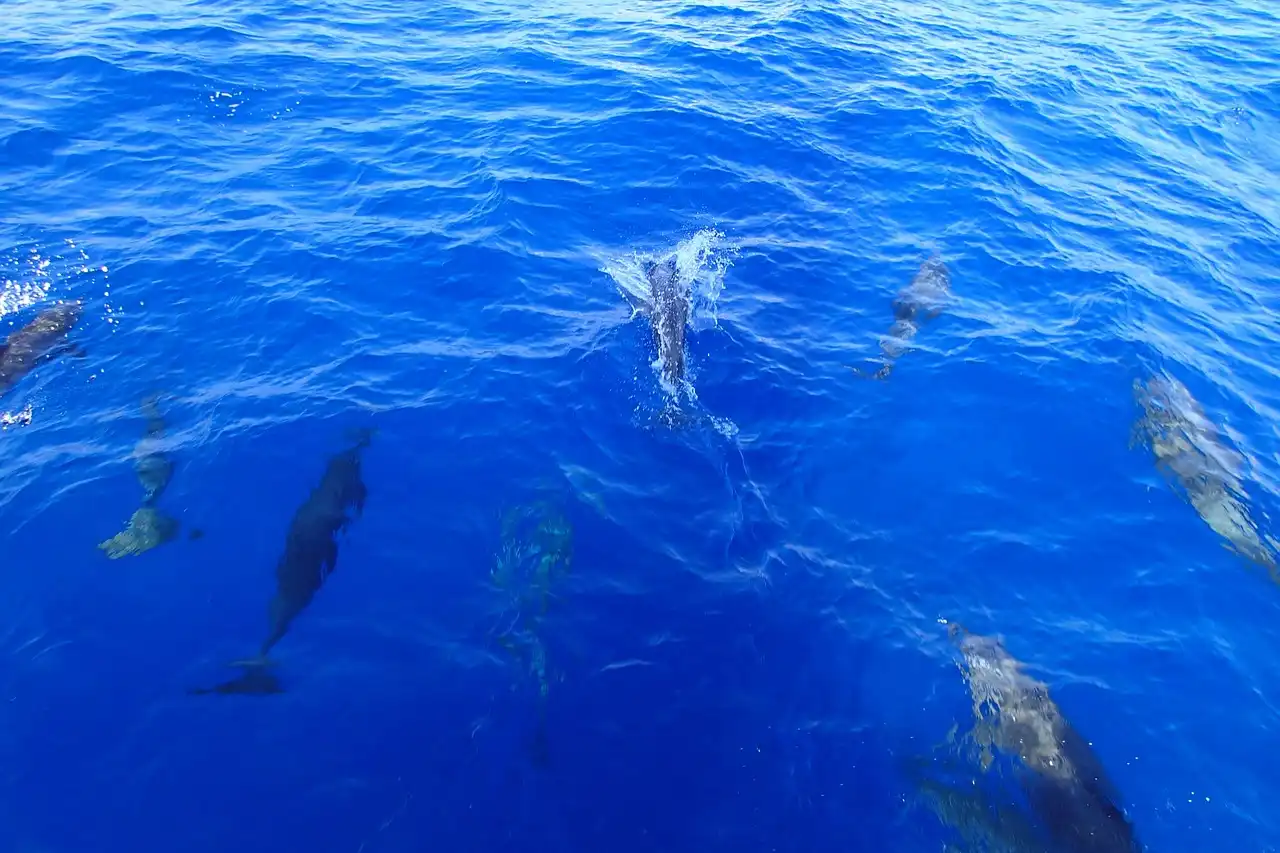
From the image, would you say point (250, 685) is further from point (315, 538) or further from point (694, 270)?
point (694, 270)

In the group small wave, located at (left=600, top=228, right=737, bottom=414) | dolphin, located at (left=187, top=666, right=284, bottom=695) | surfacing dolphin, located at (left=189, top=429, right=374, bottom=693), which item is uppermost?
small wave, located at (left=600, top=228, right=737, bottom=414)

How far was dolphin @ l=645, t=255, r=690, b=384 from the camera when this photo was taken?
17.1 meters

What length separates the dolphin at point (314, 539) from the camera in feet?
41.2

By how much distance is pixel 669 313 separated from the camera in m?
18.1

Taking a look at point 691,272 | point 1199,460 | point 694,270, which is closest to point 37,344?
point 691,272

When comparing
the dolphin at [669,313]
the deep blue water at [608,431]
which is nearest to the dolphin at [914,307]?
the deep blue water at [608,431]

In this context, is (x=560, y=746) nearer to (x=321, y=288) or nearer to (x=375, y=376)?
(x=375, y=376)

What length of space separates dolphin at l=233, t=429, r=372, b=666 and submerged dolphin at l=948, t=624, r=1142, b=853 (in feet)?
32.8

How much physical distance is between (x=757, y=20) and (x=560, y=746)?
96.3 feet

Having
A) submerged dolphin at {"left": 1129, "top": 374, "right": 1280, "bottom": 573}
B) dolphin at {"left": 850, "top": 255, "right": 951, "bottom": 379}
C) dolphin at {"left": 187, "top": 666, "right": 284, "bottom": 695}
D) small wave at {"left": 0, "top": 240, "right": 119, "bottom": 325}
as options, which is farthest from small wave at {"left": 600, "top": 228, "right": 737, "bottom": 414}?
small wave at {"left": 0, "top": 240, "right": 119, "bottom": 325}

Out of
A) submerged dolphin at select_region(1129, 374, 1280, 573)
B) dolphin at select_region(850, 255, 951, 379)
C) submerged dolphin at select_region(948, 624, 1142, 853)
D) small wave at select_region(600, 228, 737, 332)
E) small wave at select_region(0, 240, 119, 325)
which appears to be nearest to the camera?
submerged dolphin at select_region(948, 624, 1142, 853)

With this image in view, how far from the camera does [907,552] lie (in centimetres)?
1437

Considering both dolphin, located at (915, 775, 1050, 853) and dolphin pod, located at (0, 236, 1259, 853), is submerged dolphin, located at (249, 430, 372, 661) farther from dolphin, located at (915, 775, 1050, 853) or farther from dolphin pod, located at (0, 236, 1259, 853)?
dolphin, located at (915, 775, 1050, 853)

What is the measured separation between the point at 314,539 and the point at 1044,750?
37.4ft
